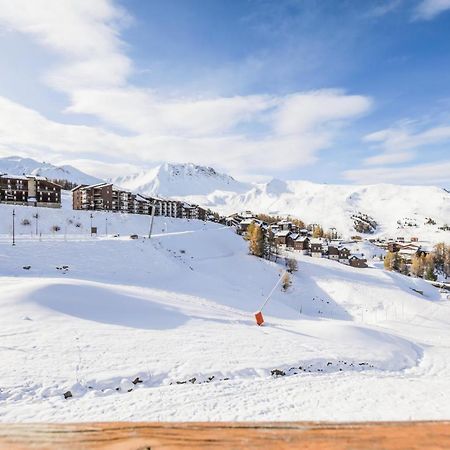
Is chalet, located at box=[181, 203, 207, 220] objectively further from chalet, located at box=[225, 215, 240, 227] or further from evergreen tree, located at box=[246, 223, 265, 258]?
evergreen tree, located at box=[246, 223, 265, 258]

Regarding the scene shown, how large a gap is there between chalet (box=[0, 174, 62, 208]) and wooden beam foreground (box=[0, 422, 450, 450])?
80.1 meters

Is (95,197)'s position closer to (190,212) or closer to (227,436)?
(190,212)

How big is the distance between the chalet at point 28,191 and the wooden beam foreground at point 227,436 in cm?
8012

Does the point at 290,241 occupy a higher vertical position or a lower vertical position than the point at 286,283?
higher

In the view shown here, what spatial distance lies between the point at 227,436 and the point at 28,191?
84.2 m

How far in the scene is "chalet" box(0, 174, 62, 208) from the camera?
70938mm

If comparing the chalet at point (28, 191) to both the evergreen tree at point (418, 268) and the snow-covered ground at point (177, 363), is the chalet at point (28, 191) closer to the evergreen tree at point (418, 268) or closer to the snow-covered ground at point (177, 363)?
the snow-covered ground at point (177, 363)

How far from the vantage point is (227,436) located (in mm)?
2131

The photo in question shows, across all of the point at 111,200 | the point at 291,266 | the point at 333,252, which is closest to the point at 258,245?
the point at 291,266

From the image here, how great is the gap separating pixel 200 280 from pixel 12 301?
1000 inches

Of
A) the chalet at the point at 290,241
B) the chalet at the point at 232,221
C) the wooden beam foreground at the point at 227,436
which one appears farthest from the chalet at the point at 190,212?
the wooden beam foreground at the point at 227,436

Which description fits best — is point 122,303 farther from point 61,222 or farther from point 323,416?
point 61,222

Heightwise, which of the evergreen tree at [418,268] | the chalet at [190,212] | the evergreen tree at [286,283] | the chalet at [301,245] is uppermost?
the chalet at [190,212]

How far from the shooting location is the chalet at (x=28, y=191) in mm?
70938
